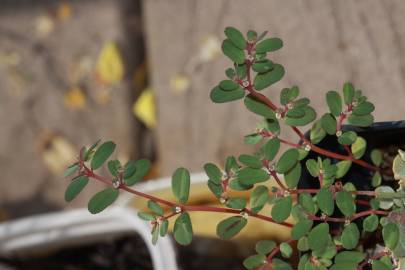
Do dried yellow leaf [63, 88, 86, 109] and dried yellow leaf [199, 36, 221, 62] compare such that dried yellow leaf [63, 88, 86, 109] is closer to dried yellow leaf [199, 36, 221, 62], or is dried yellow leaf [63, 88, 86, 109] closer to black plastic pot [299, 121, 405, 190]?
dried yellow leaf [199, 36, 221, 62]

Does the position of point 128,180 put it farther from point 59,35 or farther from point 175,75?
point 59,35

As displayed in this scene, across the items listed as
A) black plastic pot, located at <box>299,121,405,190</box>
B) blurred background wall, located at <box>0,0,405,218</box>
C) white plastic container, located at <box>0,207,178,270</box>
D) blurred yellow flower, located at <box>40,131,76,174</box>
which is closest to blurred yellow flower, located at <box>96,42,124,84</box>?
blurred background wall, located at <box>0,0,405,218</box>

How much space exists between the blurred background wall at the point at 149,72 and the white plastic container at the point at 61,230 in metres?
0.22

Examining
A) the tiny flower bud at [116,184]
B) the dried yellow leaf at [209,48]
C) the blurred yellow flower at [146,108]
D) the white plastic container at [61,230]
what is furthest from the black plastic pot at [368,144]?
the blurred yellow flower at [146,108]

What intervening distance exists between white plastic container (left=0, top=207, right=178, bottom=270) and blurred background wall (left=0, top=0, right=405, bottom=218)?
22cm

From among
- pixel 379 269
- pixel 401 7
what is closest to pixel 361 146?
pixel 379 269

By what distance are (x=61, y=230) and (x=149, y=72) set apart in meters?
0.40

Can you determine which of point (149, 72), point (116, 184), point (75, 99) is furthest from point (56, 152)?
point (116, 184)

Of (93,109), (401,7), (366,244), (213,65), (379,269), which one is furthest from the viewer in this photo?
(93,109)

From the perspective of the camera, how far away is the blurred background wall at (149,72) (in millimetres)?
983

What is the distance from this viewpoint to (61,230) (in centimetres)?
99

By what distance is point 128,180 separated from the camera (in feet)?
2.04

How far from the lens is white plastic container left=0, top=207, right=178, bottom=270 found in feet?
3.16

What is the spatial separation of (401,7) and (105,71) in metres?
0.58
